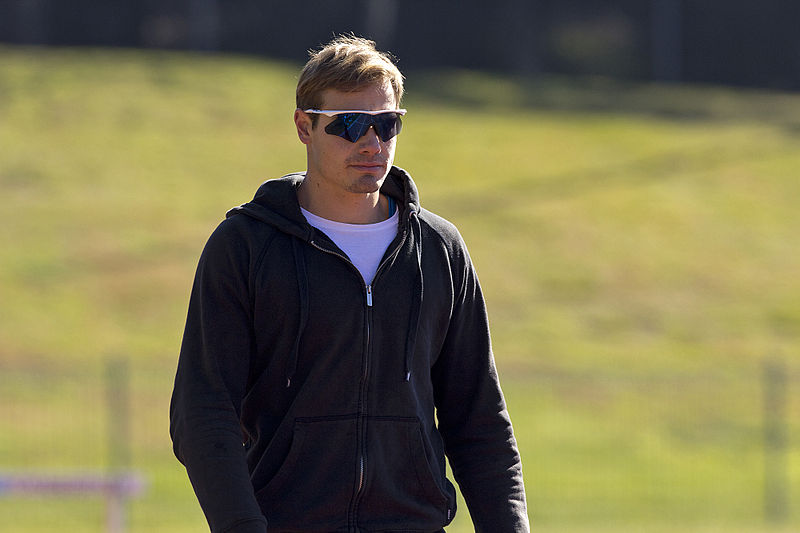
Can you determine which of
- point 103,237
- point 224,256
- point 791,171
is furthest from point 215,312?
point 791,171

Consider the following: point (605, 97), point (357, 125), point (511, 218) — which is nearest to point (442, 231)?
point (357, 125)

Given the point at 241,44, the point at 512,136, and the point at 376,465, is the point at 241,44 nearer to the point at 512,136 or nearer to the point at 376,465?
the point at 512,136

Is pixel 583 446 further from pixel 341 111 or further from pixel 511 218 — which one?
pixel 341 111

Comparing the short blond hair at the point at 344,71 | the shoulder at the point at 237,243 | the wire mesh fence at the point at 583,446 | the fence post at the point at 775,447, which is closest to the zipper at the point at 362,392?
the shoulder at the point at 237,243

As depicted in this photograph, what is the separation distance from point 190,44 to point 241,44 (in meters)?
1.45

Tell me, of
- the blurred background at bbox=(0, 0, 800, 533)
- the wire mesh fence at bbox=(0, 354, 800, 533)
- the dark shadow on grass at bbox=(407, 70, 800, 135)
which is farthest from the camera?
the dark shadow on grass at bbox=(407, 70, 800, 135)

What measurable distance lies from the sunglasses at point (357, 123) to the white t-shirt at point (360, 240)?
203 mm

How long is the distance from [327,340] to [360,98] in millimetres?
562

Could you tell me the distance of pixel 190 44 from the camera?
38906 mm

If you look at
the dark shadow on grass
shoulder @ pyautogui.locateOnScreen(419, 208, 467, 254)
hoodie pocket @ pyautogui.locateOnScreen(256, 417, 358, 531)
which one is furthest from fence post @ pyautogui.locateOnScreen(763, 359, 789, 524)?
the dark shadow on grass

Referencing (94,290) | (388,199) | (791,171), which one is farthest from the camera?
(791,171)

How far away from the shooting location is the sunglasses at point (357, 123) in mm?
3174

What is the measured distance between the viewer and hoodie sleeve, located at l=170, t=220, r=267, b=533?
9.78 ft

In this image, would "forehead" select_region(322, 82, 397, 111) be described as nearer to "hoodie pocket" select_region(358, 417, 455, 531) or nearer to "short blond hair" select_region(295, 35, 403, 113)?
"short blond hair" select_region(295, 35, 403, 113)
